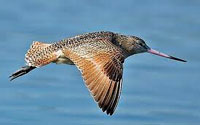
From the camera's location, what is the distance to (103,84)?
1050cm

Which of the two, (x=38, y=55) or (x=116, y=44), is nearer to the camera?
(x=38, y=55)

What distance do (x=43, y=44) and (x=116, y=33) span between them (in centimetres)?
125

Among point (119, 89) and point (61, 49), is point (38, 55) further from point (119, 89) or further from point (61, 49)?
point (119, 89)

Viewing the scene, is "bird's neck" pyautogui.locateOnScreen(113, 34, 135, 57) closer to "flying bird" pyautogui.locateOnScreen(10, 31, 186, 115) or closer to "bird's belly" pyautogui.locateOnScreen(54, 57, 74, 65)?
"flying bird" pyautogui.locateOnScreen(10, 31, 186, 115)

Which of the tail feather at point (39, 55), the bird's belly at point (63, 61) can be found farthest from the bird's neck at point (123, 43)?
the bird's belly at point (63, 61)

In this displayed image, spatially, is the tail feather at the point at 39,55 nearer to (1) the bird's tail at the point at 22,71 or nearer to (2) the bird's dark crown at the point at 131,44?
(1) the bird's tail at the point at 22,71

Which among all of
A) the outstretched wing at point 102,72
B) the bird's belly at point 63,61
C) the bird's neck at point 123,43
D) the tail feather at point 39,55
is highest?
the bird's neck at point 123,43

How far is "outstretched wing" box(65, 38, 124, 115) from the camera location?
403 inches

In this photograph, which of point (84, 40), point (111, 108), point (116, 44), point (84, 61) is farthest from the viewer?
point (116, 44)

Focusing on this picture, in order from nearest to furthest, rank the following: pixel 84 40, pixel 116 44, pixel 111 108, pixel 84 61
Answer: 1. pixel 111 108
2. pixel 84 61
3. pixel 84 40
4. pixel 116 44

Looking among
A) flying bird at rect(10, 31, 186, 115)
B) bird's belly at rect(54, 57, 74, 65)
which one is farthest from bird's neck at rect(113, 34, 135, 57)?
bird's belly at rect(54, 57, 74, 65)

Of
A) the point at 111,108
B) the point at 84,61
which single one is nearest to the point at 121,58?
the point at 84,61

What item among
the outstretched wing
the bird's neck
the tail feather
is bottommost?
the outstretched wing

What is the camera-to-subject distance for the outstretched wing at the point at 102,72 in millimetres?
10234
